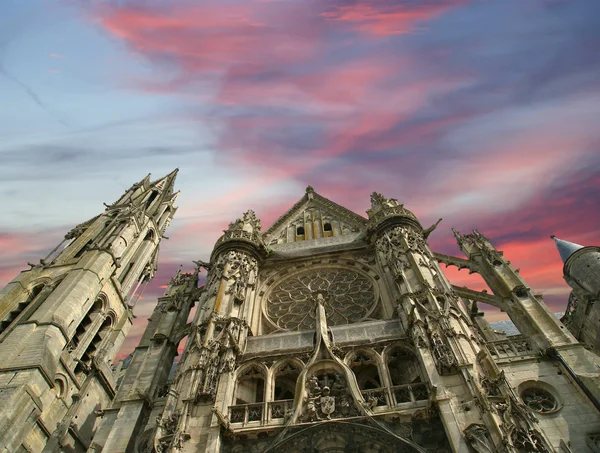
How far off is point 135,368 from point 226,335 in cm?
479

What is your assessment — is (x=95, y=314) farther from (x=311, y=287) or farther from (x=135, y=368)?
(x=311, y=287)

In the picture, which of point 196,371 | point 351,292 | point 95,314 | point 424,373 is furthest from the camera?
point 95,314

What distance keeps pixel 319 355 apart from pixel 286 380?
5.19 feet

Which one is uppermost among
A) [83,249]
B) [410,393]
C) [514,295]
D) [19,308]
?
[83,249]

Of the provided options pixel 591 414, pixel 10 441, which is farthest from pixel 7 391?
pixel 591 414

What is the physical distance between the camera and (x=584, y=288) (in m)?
17.4

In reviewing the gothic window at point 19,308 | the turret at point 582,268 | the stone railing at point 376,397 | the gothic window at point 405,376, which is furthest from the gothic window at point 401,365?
the gothic window at point 19,308

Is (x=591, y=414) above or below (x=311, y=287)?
below

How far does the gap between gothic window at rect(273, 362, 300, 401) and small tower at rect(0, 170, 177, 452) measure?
7.49 m

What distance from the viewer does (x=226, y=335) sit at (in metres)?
14.3

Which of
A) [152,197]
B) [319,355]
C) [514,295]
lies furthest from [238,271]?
[152,197]

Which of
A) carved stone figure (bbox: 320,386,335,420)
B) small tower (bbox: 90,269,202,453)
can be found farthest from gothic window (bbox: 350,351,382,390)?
small tower (bbox: 90,269,202,453)

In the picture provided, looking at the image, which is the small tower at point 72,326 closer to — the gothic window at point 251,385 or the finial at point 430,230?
the gothic window at point 251,385

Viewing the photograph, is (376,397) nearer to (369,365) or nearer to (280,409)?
(369,365)
